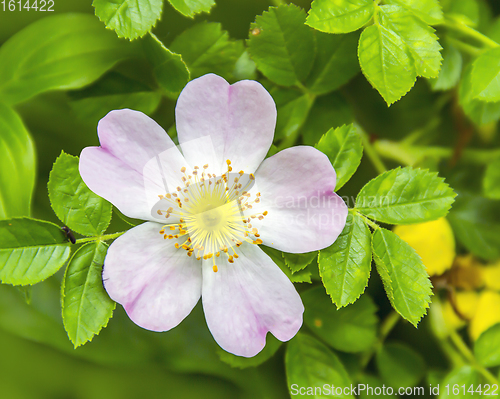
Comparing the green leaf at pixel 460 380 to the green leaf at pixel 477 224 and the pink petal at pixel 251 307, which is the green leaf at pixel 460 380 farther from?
the pink petal at pixel 251 307

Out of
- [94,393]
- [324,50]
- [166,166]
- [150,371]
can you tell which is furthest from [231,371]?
[324,50]

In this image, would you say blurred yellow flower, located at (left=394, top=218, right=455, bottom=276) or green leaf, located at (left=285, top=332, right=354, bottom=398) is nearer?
green leaf, located at (left=285, top=332, right=354, bottom=398)

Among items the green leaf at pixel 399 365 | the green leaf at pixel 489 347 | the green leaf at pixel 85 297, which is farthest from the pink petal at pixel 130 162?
the green leaf at pixel 489 347

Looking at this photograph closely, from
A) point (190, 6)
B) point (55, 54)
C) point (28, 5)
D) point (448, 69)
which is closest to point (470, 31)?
point (448, 69)

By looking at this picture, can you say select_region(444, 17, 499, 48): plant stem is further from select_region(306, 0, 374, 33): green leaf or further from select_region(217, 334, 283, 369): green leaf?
select_region(217, 334, 283, 369): green leaf

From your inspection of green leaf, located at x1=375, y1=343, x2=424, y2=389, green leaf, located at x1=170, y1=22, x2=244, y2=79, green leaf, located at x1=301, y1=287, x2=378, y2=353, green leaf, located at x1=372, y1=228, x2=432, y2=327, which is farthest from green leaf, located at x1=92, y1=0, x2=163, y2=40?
green leaf, located at x1=375, y1=343, x2=424, y2=389

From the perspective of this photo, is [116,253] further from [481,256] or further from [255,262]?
[481,256]
